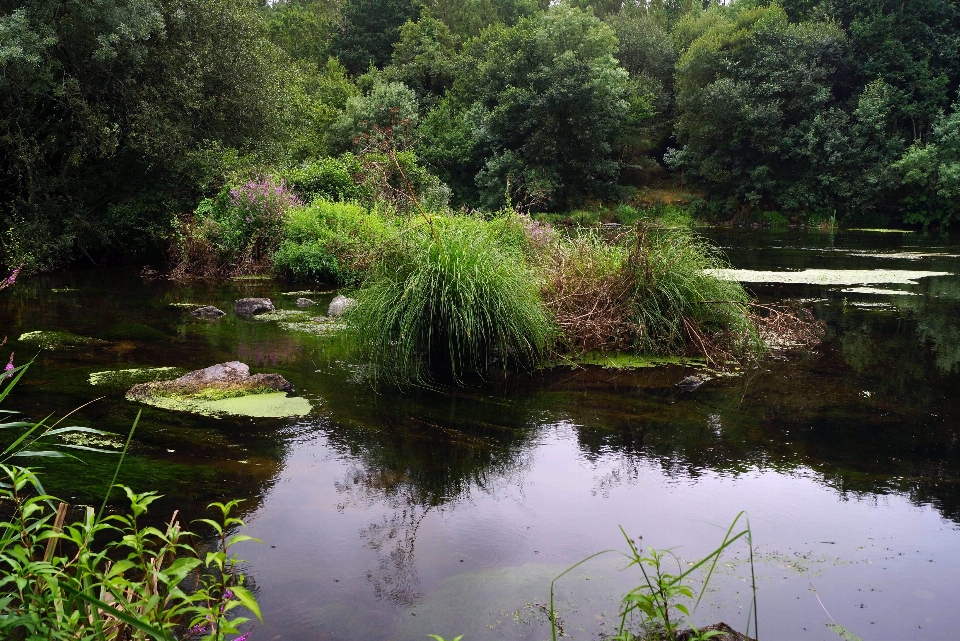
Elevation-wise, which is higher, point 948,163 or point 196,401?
point 948,163

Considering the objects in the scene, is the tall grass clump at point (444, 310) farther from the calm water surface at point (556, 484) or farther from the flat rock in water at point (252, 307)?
the flat rock in water at point (252, 307)

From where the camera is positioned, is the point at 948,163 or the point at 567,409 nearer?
the point at 567,409

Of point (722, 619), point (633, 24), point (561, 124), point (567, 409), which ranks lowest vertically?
point (722, 619)

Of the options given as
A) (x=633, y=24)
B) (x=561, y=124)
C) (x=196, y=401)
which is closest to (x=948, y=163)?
(x=561, y=124)

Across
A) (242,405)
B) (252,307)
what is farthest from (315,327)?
(242,405)

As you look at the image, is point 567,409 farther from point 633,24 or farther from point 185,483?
point 633,24

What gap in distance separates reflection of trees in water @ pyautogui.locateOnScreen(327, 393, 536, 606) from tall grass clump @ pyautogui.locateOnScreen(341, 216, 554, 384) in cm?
61

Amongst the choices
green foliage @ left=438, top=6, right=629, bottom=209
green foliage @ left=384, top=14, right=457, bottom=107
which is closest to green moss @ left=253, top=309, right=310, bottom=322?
green foliage @ left=438, top=6, right=629, bottom=209

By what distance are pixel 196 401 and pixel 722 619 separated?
456cm

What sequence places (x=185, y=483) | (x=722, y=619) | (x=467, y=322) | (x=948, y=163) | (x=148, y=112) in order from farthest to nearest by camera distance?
(x=948, y=163) < (x=148, y=112) < (x=467, y=322) < (x=185, y=483) < (x=722, y=619)

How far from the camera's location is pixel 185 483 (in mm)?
4598

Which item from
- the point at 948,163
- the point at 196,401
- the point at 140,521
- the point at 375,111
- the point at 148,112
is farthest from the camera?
the point at 375,111

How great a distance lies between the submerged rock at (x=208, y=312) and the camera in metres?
10.5

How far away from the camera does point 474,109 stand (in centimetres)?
3753
